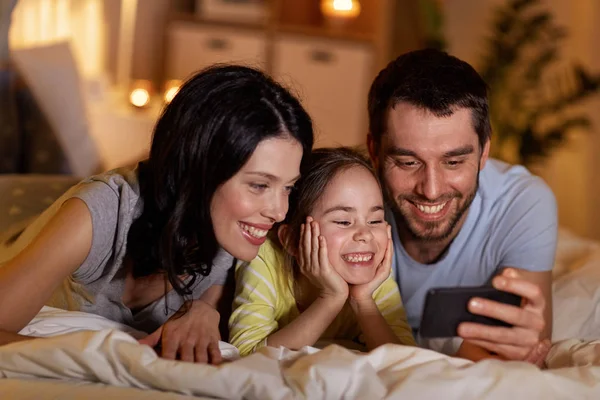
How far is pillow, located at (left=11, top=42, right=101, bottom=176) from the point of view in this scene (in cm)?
339

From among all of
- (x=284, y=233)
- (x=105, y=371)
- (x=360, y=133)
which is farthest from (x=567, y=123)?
(x=105, y=371)

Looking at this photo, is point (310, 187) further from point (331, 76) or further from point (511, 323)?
point (331, 76)

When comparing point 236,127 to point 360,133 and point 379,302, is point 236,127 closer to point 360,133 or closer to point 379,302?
point 379,302

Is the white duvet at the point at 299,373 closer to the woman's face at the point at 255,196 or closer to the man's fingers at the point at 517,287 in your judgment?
the man's fingers at the point at 517,287

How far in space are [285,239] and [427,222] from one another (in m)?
0.36

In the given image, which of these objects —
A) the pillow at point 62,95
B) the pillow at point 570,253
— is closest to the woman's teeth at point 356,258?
the pillow at point 570,253

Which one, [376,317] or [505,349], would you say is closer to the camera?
[505,349]

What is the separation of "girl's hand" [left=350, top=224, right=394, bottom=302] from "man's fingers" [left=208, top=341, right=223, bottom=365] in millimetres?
367

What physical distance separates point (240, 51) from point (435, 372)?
3.93 meters

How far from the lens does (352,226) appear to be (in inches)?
69.9

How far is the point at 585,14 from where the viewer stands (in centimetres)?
439

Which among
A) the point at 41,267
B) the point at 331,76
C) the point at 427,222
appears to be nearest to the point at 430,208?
the point at 427,222

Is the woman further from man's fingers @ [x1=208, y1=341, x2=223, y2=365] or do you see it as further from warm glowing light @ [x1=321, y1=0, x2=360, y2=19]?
warm glowing light @ [x1=321, y1=0, x2=360, y2=19]

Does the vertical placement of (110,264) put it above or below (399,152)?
below
